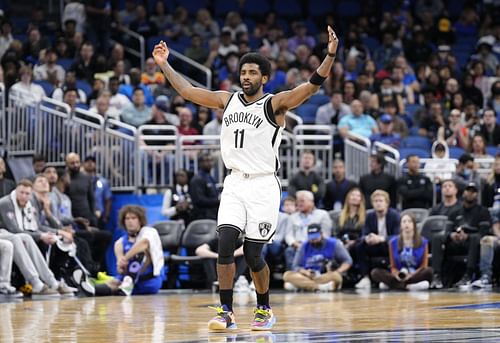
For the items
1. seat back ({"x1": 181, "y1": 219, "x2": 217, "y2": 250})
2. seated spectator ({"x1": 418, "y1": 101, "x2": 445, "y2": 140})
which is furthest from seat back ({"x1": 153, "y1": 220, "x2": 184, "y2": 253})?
seated spectator ({"x1": 418, "y1": 101, "x2": 445, "y2": 140})

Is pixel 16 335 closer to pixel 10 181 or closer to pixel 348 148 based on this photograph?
pixel 10 181

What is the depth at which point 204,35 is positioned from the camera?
25.3m

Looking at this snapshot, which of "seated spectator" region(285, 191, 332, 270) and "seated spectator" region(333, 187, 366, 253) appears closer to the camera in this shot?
"seated spectator" region(285, 191, 332, 270)

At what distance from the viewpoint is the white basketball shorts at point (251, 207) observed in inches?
396

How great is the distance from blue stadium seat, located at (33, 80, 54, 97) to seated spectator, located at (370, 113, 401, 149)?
519 cm

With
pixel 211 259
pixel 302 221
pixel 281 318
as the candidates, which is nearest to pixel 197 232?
pixel 211 259

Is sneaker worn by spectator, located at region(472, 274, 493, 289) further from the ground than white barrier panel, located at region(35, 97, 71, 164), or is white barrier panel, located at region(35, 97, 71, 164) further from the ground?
white barrier panel, located at region(35, 97, 71, 164)

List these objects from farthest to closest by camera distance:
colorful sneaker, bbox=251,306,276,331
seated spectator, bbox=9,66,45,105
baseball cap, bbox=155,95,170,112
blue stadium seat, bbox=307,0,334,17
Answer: blue stadium seat, bbox=307,0,334,17 < baseball cap, bbox=155,95,170,112 < seated spectator, bbox=9,66,45,105 < colorful sneaker, bbox=251,306,276,331

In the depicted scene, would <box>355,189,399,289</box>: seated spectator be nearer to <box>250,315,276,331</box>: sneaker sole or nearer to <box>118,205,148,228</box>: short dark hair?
<box>118,205,148,228</box>: short dark hair

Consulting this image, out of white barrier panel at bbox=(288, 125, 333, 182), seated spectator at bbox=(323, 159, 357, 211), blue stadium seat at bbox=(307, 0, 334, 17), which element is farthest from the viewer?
blue stadium seat at bbox=(307, 0, 334, 17)

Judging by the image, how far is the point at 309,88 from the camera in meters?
9.92

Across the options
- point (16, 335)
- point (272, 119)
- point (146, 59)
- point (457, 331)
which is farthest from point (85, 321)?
point (146, 59)

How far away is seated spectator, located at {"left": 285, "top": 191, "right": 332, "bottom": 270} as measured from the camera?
58.7 feet

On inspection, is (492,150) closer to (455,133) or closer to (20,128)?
(455,133)
